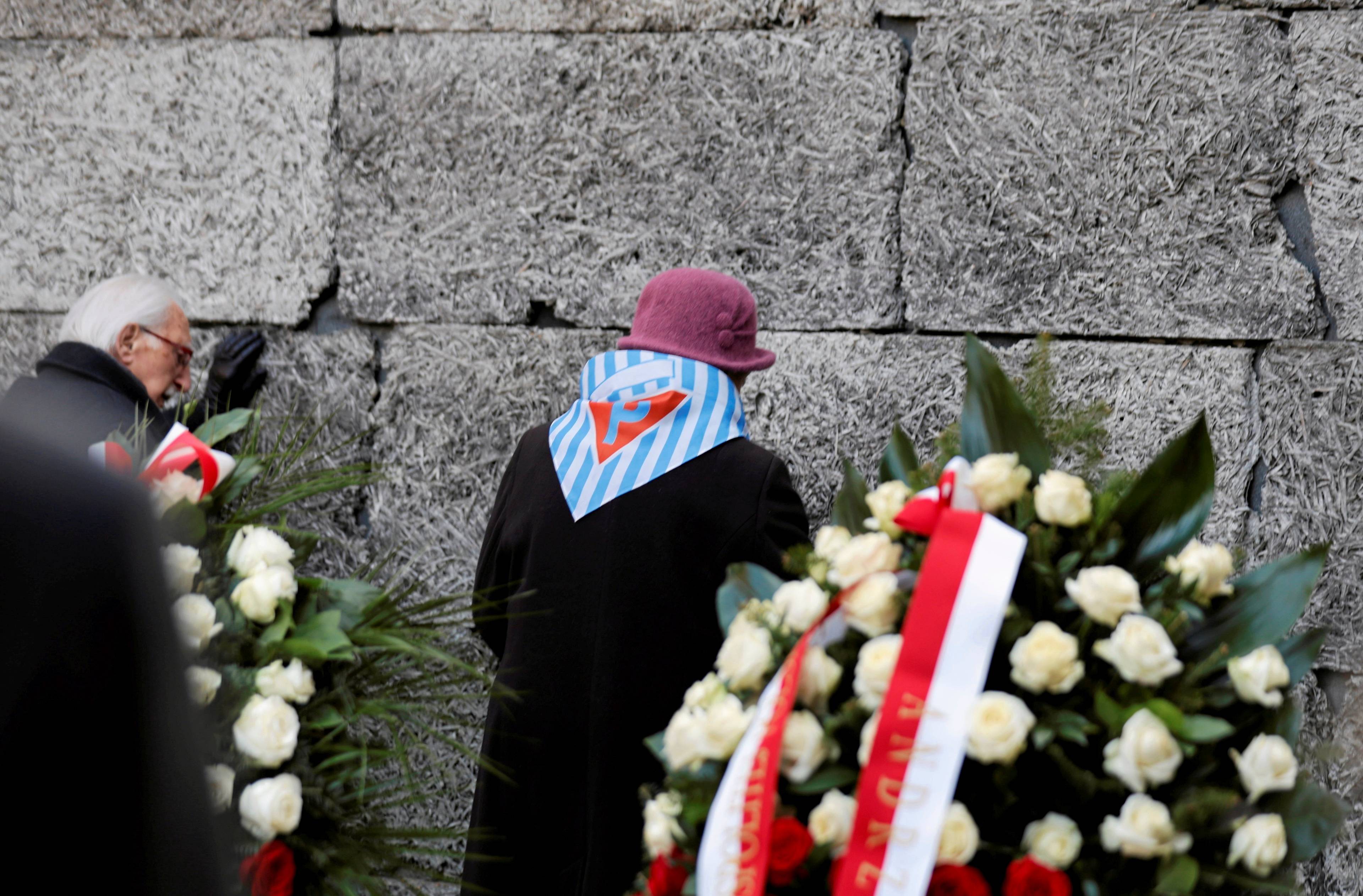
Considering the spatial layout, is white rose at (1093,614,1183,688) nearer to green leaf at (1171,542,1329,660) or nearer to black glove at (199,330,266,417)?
green leaf at (1171,542,1329,660)

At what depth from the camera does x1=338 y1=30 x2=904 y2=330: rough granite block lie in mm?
2656

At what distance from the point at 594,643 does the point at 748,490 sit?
39 cm

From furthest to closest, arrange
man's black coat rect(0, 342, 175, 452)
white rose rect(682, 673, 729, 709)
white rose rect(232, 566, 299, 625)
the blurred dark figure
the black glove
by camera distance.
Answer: the black glove, man's black coat rect(0, 342, 175, 452), white rose rect(232, 566, 299, 625), white rose rect(682, 673, 729, 709), the blurred dark figure

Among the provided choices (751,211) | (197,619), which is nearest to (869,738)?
(197,619)

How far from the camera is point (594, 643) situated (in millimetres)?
2029

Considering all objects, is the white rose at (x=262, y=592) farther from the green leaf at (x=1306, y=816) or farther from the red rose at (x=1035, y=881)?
the green leaf at (x=1306, y=816)

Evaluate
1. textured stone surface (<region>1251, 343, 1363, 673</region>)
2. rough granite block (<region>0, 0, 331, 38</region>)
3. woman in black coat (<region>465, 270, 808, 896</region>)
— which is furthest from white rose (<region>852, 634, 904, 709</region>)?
rough granite block (<region>0, 0, 331, 38</region>)

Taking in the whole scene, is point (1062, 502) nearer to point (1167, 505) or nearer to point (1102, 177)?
point (1167, 505)

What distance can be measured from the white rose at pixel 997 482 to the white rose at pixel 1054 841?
32 cm

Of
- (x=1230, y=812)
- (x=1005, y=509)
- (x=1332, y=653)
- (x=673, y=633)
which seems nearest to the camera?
(x=1230, y=812)

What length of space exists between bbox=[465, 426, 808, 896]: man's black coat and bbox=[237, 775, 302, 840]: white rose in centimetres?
71

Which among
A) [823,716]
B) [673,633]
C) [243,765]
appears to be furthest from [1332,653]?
[243,765]

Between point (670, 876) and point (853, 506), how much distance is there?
0.50 meters

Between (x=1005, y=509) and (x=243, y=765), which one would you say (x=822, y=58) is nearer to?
(x=1005, y=509)
